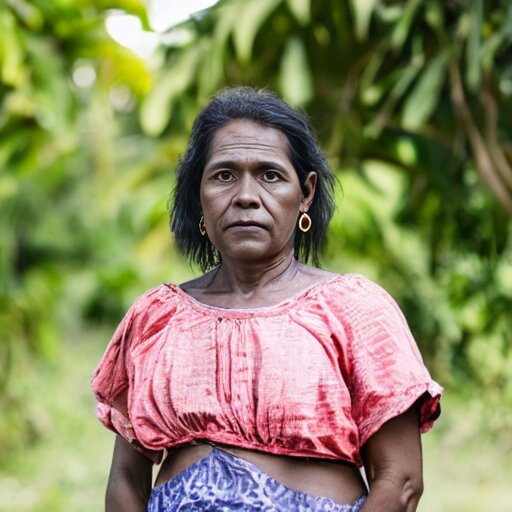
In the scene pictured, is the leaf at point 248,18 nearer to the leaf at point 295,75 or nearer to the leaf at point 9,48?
the leaf at point 295,75

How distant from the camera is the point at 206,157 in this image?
78.2 inches

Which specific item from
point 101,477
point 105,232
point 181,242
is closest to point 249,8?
point 181,242

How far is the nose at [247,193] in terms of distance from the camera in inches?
73.0

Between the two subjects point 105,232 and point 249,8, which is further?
point 105,232

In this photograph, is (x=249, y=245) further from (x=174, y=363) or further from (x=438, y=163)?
(x=438, y=163)

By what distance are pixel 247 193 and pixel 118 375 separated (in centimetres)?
47

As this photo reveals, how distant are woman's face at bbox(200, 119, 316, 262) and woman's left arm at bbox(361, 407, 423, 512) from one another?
15.7 inches

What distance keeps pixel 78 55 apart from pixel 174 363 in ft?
13.7

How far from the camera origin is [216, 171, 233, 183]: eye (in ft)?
6.28

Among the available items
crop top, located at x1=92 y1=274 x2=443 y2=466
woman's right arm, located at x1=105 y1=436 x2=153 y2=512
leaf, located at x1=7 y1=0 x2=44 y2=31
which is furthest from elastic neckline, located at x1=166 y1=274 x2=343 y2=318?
leaf, located at x1=7 y1=0 x2=44 y2=31

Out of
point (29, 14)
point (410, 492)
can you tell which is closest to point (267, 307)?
point (410, 492)

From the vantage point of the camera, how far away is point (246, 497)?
1.76 meters

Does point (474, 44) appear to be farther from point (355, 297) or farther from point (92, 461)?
point (92, 461)

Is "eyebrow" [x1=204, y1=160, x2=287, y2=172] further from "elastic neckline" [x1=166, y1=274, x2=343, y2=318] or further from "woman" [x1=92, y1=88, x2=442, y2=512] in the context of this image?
"elastic neckline" [x1=166, y1=274, x2=343, y2=318]
